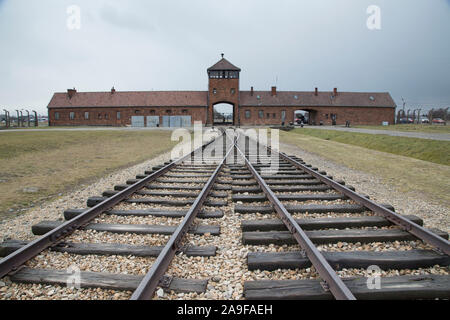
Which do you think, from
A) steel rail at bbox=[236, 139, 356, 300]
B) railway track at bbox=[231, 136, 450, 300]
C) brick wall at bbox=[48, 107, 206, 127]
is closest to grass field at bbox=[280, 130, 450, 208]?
railway track at bbox=[231, 136, 450, 300]

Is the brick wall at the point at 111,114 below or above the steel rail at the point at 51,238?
above

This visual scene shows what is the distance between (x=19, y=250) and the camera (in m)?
2.71

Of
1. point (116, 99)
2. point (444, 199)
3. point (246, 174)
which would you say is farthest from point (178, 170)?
point (116, 99)

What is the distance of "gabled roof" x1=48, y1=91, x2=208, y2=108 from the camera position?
169 feet

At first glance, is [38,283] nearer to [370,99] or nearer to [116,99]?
[116,99]

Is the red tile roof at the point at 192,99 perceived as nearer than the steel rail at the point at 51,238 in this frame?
No

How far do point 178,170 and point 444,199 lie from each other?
6.37 metres

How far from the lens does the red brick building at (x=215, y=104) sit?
5072cm

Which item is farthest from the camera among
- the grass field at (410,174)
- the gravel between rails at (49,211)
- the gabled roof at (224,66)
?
the gabled roof at (224,66)
